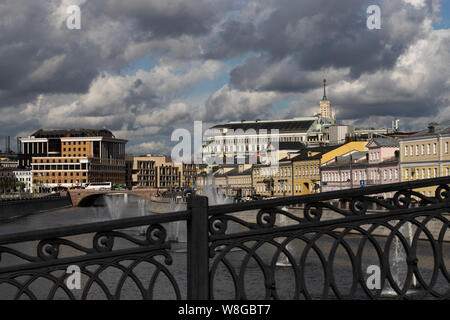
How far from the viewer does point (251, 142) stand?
18788 cm

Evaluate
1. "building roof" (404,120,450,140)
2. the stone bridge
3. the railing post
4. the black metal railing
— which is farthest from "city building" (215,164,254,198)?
the railing post

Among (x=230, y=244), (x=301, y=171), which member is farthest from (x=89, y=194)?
(x=230, y=244)

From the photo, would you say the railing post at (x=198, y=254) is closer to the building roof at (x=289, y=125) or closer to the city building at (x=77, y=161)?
the city building at (x=77, y=161)

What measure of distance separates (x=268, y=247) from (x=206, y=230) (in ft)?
105

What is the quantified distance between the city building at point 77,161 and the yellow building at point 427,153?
11821 cm

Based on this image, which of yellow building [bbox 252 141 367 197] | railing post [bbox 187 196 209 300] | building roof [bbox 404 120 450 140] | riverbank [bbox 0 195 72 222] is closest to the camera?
railing post [bbox 187 196 209 300]

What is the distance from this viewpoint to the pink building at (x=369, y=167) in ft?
209

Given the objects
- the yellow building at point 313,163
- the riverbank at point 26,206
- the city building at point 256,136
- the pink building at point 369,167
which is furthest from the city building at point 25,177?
the pink building at point 369,167

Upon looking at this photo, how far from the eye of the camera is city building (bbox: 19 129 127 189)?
17350cm

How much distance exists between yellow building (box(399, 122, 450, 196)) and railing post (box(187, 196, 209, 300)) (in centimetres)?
4972

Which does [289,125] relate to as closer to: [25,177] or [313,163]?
[25,177]

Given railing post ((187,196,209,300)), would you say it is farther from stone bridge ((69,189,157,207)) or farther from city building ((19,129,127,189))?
city building ((19,129,127,189))

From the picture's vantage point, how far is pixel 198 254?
3.96 metres

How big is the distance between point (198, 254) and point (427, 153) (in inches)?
2128
